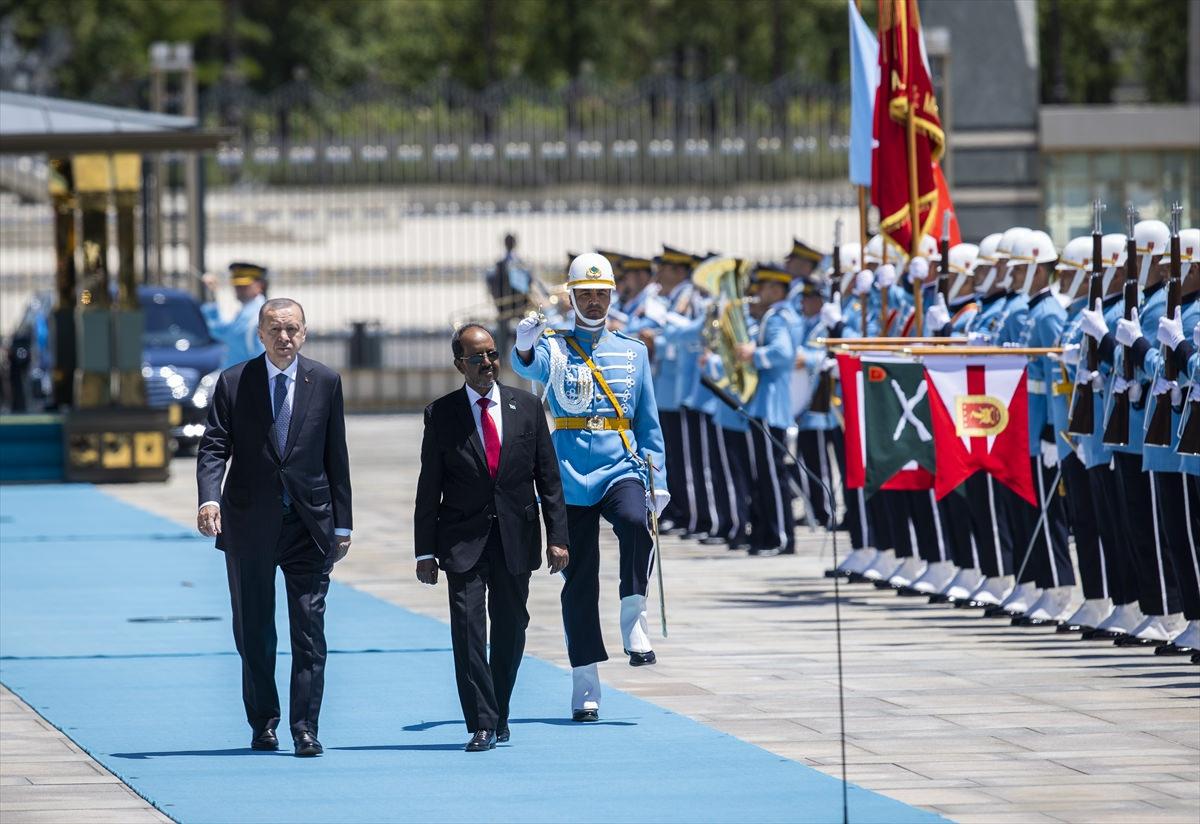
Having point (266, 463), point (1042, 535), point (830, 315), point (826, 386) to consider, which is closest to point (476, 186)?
point (826, 386)

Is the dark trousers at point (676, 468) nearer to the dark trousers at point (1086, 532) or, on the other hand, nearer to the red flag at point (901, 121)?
the red flag at point (901, 121)

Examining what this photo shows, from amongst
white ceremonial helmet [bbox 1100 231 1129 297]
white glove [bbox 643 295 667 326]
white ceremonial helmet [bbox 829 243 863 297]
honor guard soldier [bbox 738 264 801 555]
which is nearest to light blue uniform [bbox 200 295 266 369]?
white glove [bbox 643 295 667 326]

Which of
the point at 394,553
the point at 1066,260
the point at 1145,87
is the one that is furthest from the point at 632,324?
the point at 1145,87

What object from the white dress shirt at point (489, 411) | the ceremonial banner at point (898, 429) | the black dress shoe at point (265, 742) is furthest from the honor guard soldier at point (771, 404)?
the black dress shoe at point (265, 742)

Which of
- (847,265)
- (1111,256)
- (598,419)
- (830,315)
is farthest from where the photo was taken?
(847,265)

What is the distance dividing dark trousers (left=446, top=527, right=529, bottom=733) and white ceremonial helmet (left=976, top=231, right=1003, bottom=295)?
15.4 feet

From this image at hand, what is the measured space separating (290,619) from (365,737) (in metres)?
0.69

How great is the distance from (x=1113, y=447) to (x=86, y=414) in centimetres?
1330

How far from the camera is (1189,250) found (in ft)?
38.8

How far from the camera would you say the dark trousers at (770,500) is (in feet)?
56.0

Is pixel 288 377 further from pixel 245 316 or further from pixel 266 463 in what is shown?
pixel 245 316

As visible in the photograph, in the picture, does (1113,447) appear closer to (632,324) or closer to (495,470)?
(495,470)

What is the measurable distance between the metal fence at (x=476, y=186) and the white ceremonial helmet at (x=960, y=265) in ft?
58.6

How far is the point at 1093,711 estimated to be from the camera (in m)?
10.4
